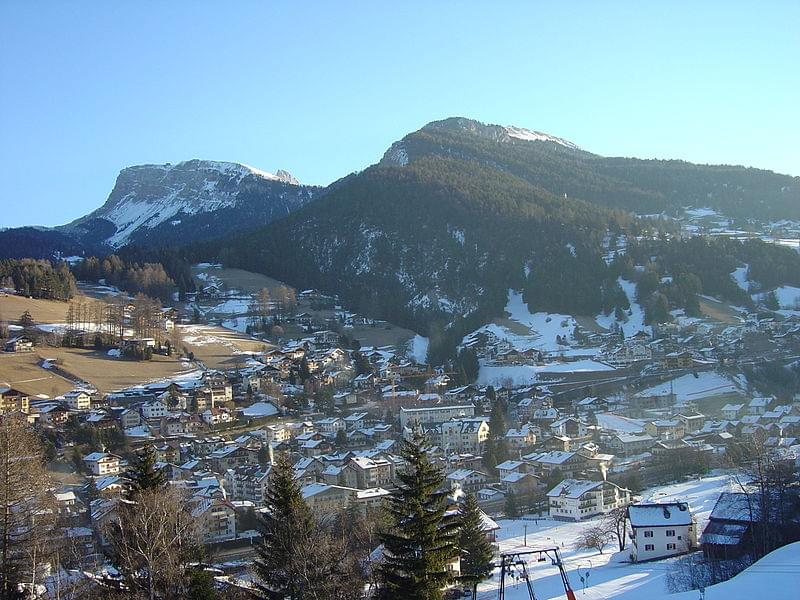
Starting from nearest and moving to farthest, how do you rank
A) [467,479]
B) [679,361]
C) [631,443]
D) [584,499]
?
[584,499] < [467,479] < [631,443] < [679,361]

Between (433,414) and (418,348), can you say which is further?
(418,348)

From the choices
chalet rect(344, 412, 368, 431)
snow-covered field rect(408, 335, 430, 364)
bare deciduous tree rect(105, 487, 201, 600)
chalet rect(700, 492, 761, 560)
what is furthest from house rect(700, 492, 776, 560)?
snow-covered field rect(408, 335, 430, 364)

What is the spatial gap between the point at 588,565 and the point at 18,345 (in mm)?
50922

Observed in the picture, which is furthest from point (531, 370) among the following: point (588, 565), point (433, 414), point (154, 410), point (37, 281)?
point (37, 281)

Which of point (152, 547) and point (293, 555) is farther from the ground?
point (152, 547)

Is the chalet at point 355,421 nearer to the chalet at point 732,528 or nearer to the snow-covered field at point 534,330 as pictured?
→ the snow-covered field at point 534,330

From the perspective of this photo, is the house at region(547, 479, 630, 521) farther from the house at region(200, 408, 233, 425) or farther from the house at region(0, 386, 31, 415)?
the house at region(0, 386, 31, 415)

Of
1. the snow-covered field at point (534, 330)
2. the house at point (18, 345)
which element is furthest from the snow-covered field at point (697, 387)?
the house at point (18, 345)

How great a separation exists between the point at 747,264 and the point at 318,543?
85.5 m

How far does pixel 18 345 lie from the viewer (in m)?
63.5

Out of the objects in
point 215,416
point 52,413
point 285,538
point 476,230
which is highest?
point 476,230

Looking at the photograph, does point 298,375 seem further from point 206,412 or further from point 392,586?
point 392,586

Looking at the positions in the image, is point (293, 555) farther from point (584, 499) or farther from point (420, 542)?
point (584, 499)

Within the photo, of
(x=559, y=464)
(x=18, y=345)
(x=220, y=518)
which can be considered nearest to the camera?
(x=220, y=518)
